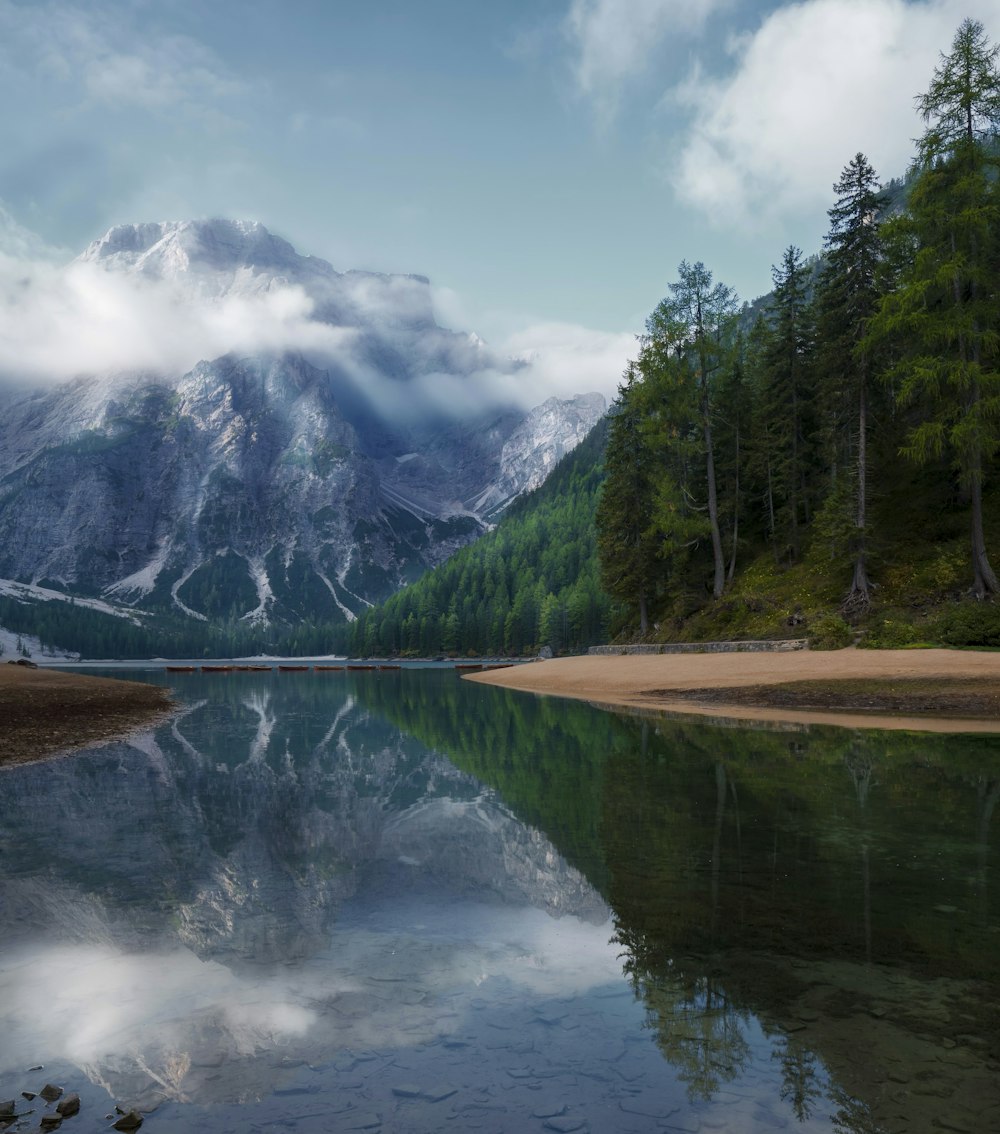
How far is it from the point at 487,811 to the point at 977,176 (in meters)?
40.8

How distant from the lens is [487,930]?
8398 millimetres

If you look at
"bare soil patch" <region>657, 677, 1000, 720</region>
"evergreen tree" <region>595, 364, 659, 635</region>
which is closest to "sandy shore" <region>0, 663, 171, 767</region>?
"bare soil patch" <region>657, 677, 1000, 720</region>

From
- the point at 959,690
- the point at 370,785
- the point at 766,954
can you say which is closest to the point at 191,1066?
the point at 766,954

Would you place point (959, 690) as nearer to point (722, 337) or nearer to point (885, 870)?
point (885, 870)

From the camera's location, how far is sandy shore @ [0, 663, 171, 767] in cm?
2567

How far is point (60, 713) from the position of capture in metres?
35.2

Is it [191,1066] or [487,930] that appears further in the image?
[487,930]

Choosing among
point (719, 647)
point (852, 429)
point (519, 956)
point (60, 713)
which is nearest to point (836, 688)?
point (719, 647)

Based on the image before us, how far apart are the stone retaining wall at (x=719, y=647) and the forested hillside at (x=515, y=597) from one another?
228 ft

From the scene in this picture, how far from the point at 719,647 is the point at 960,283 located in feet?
76.7

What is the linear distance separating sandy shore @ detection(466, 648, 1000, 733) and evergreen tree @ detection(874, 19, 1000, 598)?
8165 mm

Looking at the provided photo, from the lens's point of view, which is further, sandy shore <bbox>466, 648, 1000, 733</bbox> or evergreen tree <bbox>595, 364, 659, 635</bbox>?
evergreen tree <bbox>595, 364, 659, 635</bbox>

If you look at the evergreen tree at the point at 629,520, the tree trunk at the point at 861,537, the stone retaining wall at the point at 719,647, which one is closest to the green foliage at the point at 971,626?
the tree trunk at the point at 861,537

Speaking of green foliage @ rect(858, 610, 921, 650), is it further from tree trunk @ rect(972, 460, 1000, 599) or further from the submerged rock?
the submerged rock
